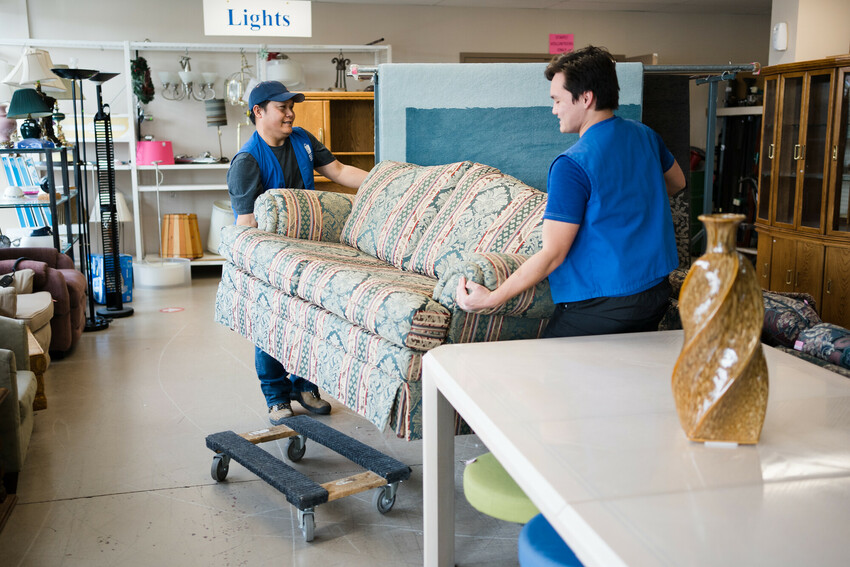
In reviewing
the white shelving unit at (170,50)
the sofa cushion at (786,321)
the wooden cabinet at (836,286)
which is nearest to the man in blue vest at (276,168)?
the sofa cushion at (786,321)

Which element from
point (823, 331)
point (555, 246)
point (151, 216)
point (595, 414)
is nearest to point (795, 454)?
point (595, 414)

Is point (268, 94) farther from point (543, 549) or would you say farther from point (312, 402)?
point (543, 549)

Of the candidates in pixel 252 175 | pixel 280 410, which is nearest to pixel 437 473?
pixel 280 410

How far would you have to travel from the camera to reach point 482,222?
302 cm

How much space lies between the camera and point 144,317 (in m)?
5.64

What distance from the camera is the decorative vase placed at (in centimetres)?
131

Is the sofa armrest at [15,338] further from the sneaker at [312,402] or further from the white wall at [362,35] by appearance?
the white wall at [362,35]

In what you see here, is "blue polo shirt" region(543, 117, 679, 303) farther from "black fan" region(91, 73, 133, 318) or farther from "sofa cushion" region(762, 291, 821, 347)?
"black fan" region(91, 73, 133, 318)

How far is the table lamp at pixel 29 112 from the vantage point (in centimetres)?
504

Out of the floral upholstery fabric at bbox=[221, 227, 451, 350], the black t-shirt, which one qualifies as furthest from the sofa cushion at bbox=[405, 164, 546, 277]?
the black t-shirt

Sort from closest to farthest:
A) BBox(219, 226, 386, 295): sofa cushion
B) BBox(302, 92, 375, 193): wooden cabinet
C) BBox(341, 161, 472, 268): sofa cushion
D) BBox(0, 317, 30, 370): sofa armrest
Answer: BBox(0, 317, 30, 370): sofa armrest
BBox(219, 226, 386, 295): sofa cushion
BBox(341, 161, 472, 268): sofa cushion
BBox(302, 92, 375, 193): wooden cabinet

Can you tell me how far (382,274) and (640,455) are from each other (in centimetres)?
179

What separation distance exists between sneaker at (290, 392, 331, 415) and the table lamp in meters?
2.87

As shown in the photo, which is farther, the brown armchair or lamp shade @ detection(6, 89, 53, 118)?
lamp shade @ detection(6, 89, 53, 118)
